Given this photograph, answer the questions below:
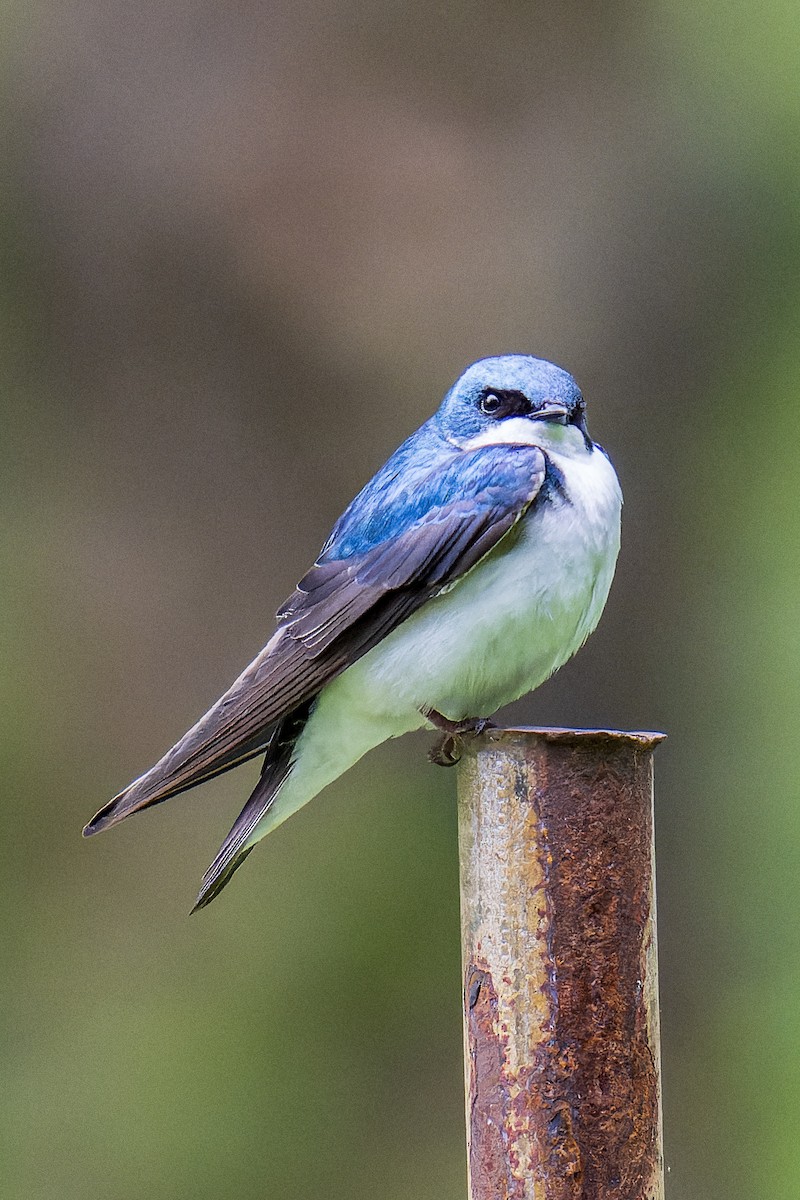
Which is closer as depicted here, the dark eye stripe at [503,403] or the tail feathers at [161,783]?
the tail feathers at [161,783]

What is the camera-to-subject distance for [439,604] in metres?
1.63

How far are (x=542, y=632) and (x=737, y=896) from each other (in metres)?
2.00

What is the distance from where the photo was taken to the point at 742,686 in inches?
131

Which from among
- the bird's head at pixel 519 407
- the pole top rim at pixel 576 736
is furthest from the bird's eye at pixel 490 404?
the pole top rim at pixel 576 736

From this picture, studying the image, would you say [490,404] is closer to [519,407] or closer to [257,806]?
[519,407]

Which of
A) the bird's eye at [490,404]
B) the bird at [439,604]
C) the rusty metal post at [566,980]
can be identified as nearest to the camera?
the rusty metal post at [566,980]

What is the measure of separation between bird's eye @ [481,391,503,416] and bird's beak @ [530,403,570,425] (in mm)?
64

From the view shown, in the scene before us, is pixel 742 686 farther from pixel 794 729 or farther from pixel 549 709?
pixel 549 709

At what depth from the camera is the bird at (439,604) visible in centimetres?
158

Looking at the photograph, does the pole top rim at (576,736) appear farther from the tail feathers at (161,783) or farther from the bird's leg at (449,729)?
the tail feathers at (161,783)

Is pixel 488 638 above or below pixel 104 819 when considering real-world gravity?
above

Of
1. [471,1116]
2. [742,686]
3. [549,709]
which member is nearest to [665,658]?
[742,686]

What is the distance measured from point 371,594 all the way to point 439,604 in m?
0.07

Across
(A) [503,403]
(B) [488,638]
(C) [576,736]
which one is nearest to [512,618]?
(B) [488,638]
